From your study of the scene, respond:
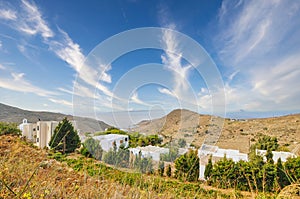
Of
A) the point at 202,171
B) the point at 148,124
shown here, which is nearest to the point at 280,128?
the point at 202,171

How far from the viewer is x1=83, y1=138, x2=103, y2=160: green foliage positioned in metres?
8.04

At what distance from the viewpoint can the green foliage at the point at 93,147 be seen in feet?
26.4

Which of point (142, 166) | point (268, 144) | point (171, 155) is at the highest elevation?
point (142, 166)

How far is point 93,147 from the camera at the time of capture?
8695 mm

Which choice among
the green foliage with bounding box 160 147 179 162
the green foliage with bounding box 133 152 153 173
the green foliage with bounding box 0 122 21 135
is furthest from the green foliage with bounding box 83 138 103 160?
the green foliage with bounding box 0 122 21 135

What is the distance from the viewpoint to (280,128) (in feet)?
68.5

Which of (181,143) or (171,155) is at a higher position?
(181,143)

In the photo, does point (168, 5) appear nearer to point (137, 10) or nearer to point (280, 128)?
point (137, 10)

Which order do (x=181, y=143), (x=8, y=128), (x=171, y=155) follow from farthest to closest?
1. (x=8, y=128)
2. (x=171, y=155)
3. (x=181, y=143)

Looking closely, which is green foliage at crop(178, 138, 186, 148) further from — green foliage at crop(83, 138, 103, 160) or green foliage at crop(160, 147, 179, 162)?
green foliage at crop(83, 138, 103, 160)

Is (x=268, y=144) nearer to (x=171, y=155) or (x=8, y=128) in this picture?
(x=171, y=155)

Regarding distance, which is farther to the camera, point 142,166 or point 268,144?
Answer: point 268,144

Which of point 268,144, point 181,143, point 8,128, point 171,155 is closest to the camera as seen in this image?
point 181,143

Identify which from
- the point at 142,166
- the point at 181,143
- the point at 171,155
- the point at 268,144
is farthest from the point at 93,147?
the point at 268,144
